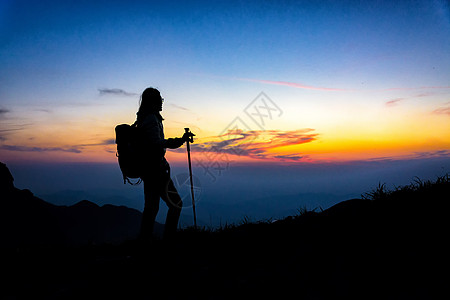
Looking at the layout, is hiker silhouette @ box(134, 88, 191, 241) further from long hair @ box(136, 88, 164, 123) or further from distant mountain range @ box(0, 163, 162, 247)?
distant mountain range @ box(0, 163, 162, 247)

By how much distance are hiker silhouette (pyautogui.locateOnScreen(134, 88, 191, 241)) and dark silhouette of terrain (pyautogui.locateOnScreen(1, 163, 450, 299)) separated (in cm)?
71

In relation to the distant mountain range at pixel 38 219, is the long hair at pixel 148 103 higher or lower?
higher

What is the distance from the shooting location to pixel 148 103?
4.93 meters

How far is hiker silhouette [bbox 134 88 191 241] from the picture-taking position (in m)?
4.75

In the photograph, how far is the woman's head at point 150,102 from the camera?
16.2 ft

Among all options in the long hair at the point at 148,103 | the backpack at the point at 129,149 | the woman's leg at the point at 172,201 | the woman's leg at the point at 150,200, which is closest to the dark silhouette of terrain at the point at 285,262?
the woman's leg at the point at 150,200

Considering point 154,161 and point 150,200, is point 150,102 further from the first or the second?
point 150,200

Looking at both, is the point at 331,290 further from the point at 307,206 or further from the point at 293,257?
the point at 307,206

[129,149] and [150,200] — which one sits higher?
[129,149]

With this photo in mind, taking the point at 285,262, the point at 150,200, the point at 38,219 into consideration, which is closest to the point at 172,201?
the point at 150,200

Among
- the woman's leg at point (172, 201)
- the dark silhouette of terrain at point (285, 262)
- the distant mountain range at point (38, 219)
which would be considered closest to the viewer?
the dark silhouette of terrain at point (285, 262)

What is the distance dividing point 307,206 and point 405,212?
226cm

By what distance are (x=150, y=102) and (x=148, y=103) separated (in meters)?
0.04

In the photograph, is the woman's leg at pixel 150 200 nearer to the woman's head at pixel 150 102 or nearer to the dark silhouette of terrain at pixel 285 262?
the dark silhouette of terrain at pixel 285 262
